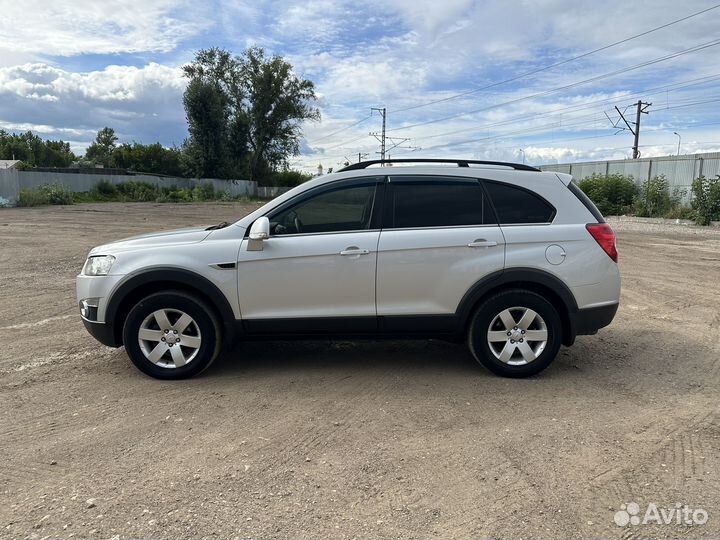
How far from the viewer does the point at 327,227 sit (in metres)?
4.79

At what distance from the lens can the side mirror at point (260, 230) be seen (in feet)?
14.9

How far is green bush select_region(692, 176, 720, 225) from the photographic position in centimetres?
2278

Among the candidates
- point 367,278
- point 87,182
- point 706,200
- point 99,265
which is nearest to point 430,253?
point 367,278

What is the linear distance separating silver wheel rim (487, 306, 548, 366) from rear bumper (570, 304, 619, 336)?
0.30 m

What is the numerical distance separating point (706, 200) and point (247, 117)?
51.1 m

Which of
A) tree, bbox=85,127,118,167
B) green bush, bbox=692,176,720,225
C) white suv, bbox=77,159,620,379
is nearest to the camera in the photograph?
white suv, bbox=77,159,620,379

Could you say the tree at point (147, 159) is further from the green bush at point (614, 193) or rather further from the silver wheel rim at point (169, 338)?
the silver wheel rim at point (169, 338)

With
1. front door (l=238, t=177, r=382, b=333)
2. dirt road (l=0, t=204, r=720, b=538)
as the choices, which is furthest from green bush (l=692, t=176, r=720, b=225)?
front door (l=238, t=177, r=382, b=333)

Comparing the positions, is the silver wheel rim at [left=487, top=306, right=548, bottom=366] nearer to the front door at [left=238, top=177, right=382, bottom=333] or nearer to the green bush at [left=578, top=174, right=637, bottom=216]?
the front door at [left=238, top=177, right=382, bottom=333]

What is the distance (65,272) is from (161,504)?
347 inches

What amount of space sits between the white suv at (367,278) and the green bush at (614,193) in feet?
90.4

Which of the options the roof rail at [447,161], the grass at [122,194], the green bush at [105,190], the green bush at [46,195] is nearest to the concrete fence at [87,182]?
the green bush at [105,190]

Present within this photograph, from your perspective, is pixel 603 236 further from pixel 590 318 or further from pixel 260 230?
pixel 260 230

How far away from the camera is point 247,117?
207 ft
